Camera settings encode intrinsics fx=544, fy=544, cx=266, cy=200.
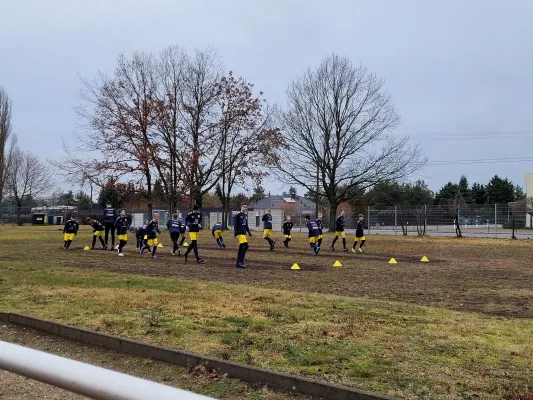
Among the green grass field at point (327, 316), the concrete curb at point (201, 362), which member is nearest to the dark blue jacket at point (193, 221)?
the green grass field at point (327, 316)

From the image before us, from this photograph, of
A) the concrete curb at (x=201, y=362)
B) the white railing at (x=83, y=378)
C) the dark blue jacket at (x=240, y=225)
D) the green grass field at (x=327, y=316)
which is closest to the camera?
the white railing at (x=83, y=378)

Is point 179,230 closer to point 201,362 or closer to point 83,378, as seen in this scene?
point 201,362

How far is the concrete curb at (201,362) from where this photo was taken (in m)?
A: 4.58

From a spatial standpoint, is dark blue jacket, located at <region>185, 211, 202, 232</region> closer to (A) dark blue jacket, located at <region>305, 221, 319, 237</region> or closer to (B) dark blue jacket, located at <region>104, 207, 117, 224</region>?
(A) dark blue jacket, located at <region>305, 221, 319, 237</region>

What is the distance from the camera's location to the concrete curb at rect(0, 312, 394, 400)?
4578 millimetres

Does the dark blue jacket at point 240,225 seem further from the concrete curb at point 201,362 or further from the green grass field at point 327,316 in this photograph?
the concrete curb at point 201,362

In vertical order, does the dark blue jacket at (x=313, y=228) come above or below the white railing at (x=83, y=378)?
above

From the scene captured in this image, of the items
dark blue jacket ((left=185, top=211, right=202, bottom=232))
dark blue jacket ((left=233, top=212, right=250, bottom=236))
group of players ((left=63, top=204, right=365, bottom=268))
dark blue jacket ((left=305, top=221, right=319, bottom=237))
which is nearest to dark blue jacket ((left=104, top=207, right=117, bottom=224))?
group of players ((left=63, top=204, right=365, bottom=268))

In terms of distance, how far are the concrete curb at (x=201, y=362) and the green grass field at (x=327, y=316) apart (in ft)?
0.94

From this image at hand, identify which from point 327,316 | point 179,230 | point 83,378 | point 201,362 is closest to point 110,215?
point 179,230

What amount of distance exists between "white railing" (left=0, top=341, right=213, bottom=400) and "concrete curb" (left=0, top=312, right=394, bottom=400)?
2.94m

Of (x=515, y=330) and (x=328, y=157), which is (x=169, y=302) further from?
(x=328, y=157)

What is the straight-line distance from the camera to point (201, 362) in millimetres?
5477

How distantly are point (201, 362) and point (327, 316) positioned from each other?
9.42 feet
